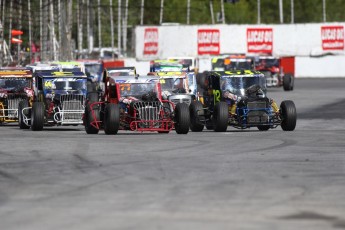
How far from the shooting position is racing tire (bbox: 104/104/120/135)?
2911cm

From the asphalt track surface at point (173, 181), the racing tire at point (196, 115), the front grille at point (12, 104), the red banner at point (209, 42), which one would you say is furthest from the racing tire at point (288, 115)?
the red banner at point (209, 42)

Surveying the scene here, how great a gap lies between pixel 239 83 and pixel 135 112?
173 inches

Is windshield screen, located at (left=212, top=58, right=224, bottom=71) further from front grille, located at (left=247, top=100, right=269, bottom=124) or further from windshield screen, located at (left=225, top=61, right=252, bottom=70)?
front grille, located at (left=247, top=100, right=269, bottom=124)

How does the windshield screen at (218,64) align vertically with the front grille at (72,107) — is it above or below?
above

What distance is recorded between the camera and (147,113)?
30.0 meters

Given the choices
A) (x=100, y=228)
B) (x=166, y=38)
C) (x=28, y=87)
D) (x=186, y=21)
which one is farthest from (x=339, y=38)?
(x=100, y=228)

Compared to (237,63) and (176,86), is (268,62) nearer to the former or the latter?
(237,63)

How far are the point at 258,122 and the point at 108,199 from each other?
1580 centimetres

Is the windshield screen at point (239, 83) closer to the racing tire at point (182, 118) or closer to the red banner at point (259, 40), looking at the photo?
the racing tire at point (182, 118)

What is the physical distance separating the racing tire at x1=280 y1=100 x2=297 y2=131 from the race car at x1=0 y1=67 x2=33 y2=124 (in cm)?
890

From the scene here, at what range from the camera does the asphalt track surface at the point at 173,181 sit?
13.7 metres

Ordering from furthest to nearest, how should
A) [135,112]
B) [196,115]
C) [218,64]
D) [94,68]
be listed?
1. [218,64]
2. [94,68]
3. [196,115]
4. [135,112]

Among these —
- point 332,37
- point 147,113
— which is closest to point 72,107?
point 147,113

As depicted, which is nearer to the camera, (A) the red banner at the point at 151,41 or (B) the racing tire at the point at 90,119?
(B) the racing tire at the point at 90,119
